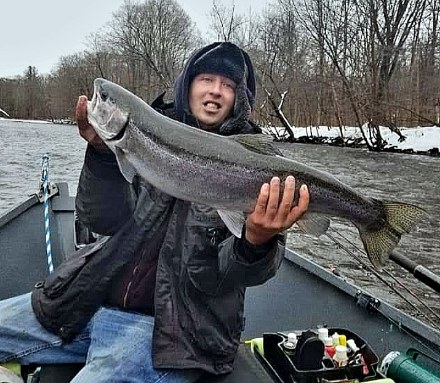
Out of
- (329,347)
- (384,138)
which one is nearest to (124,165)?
(329,347)

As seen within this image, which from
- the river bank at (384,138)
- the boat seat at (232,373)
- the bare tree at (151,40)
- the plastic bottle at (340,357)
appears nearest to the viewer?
the boat seat at (232,373)

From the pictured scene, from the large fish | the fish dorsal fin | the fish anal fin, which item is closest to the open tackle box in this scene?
the fish anal fin

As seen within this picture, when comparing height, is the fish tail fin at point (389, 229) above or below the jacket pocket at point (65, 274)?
above

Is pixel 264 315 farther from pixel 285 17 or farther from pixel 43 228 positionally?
pixel 285 17

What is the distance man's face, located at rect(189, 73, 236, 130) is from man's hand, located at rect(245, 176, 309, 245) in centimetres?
68

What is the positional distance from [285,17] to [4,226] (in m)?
37.6

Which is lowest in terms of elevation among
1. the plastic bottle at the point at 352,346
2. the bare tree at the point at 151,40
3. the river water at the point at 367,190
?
the river water at the point at 367,190

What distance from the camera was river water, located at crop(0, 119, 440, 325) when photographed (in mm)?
6223

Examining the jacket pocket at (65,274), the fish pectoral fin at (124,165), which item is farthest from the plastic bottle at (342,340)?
the fish pectoral fin at (124,165)

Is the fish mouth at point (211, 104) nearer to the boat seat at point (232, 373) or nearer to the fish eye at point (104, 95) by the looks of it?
the fish eye at point (104, 95)

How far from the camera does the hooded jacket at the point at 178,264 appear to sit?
6.91 ft

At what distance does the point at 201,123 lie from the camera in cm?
250

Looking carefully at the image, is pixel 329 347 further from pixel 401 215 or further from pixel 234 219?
pixel 234 219

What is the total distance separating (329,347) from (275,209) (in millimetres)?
951
